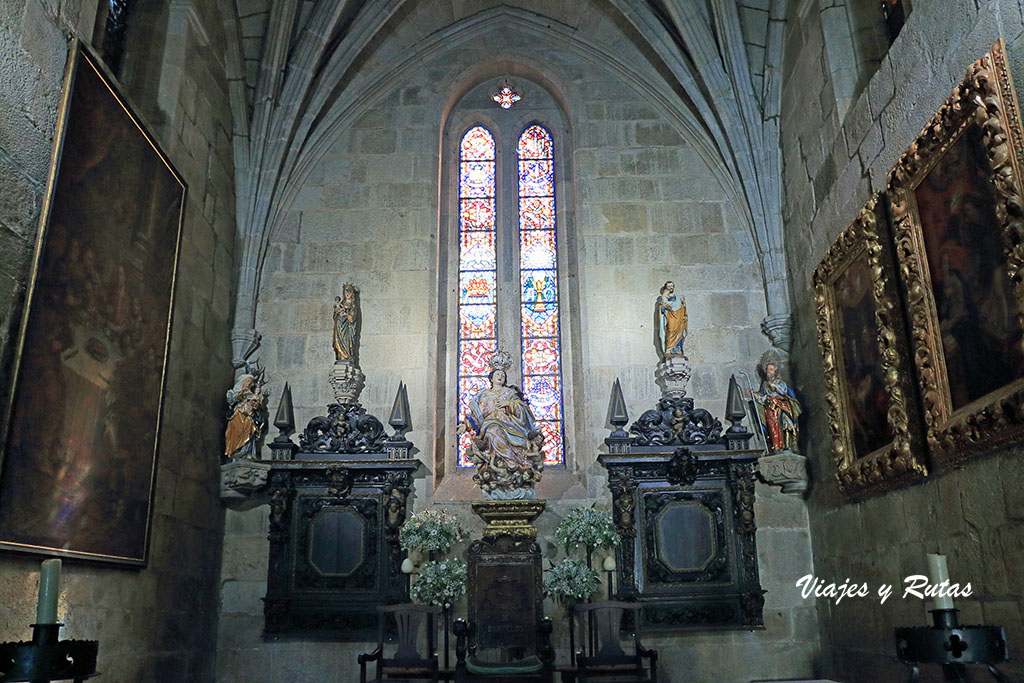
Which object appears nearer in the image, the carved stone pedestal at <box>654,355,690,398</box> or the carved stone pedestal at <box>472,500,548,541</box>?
the carved stone pedestal at <box>472,500,548,541</box>

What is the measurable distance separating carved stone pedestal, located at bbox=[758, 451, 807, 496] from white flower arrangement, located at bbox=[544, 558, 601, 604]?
6.76 ft

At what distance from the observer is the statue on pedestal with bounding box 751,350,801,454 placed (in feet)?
28.8

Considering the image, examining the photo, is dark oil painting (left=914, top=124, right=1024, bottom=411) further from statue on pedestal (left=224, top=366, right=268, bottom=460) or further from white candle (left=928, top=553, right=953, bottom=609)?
statue on pedestal (left=224, top=366, right=268, bottom=460)

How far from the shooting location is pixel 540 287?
34.4 feet

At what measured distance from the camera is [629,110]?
35.4 feet

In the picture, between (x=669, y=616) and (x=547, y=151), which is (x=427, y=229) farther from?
(x=669, y=616)

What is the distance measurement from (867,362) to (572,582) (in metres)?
3.34

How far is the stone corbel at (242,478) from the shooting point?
882 centimetres

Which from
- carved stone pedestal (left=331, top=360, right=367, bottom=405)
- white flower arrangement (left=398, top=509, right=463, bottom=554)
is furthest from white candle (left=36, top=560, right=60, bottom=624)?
carved stone pedestal (left=331, top=360, right=367, bottom=405)

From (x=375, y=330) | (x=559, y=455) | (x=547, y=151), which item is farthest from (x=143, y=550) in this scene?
(x=547, y=151)

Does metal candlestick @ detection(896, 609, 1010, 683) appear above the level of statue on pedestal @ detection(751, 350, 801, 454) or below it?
below

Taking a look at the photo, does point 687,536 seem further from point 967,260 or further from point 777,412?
point 967,260

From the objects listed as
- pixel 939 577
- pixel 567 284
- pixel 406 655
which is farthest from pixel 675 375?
pixel 939 577

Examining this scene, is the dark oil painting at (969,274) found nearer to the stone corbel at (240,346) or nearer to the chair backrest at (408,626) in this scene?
the chair backrest at (408,626)
